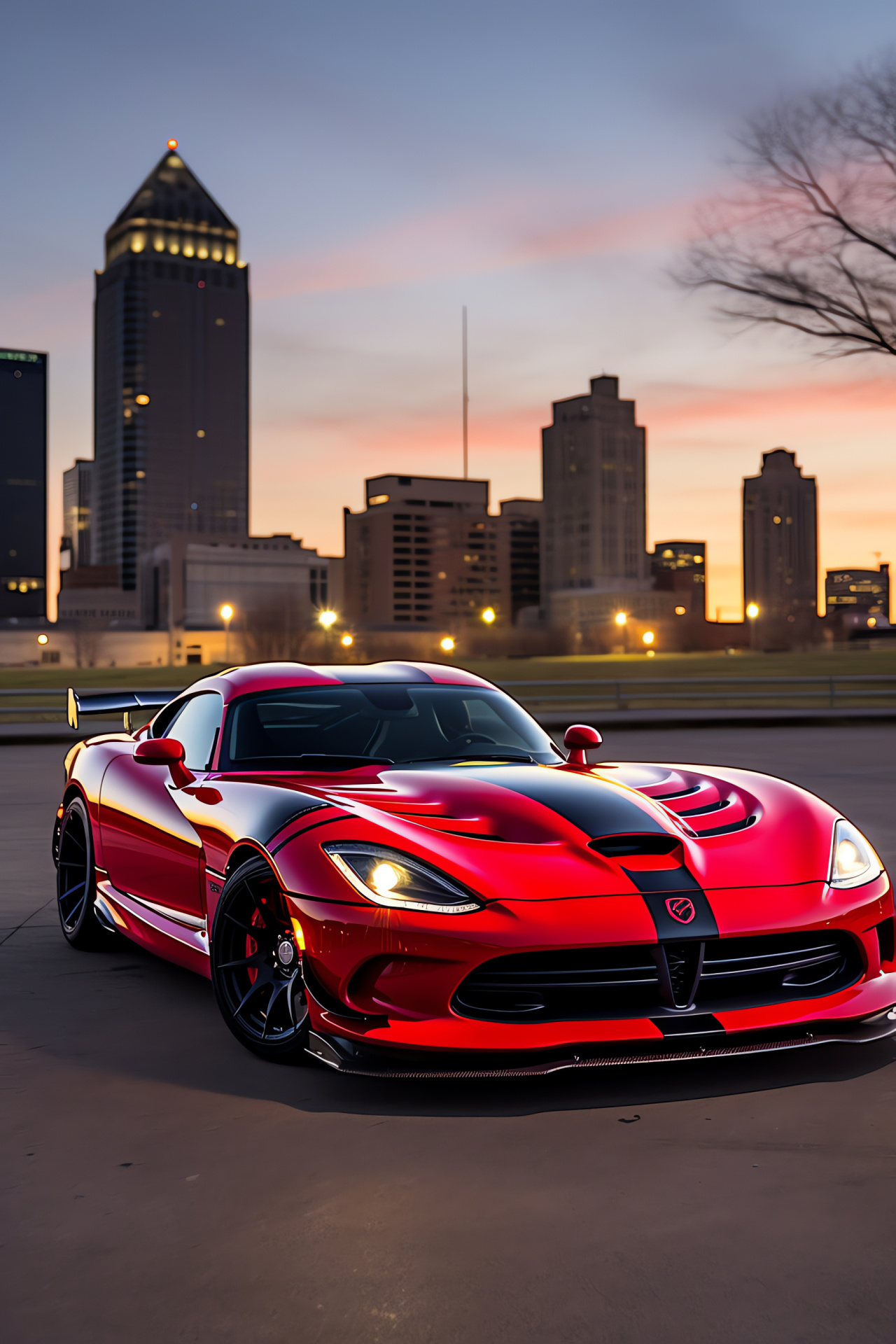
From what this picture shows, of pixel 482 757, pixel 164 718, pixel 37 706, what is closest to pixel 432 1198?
pixel 482 757

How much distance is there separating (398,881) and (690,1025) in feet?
3.15

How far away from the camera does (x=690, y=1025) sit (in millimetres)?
3826

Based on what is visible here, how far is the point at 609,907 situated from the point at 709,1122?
0.67 metres

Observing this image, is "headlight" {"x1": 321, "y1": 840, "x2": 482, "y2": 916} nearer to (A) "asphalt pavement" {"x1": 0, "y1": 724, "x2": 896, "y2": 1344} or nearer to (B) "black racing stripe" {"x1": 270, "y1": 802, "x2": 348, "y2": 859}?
(B) "black racing stripe" {"x1": 270, "y1": 802, "x2": 348, "y2": 859}

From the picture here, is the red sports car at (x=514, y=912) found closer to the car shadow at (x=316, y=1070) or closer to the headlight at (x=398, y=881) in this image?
the headlight at (x=398, y=881)

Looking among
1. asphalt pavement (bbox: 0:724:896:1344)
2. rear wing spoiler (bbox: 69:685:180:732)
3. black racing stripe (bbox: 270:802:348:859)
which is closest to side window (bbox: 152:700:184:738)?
rear wing spoiler (bbox: 69:685:180:732)

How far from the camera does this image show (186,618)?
591 ft

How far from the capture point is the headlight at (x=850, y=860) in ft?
14.4

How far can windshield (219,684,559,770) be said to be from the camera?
17.9 feet

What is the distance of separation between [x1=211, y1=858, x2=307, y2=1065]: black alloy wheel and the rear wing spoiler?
7.63 feet

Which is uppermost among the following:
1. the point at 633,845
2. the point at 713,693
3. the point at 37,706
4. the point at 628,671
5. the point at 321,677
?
the point at 321,677

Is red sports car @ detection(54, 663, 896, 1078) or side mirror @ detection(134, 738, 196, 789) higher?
side mirror @ detection(134, 738, 196, 789)

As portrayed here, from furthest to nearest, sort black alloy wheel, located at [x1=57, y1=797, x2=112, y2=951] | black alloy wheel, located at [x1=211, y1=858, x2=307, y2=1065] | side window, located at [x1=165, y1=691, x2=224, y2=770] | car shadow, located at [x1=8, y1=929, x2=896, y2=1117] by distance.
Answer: black alloy wheel, located at [x1=57, y1=797, x2=112, y2=951]
side window, located at [x1=165, y1=691, x2=224, y2=770]
black alloy wheel, located at [x1=211, y1=858, x2=307, y2=1065]
car shadow, located at [x1=8, y1=929, x2=896, y2=1117]

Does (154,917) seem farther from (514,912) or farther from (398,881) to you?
(514,912)
